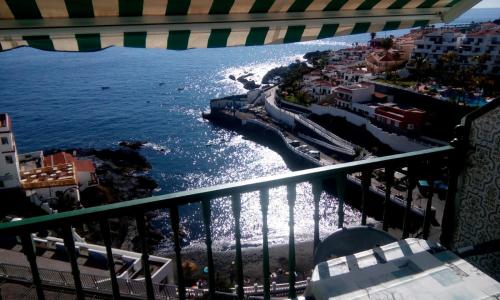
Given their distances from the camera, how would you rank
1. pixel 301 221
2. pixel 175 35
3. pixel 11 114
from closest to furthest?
pixel 175 35
pixel 301 221
pixel 11 114

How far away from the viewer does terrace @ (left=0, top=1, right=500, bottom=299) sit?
197 centimetres

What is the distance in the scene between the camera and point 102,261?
555 inches

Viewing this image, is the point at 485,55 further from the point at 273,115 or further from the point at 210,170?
the point at 210,170

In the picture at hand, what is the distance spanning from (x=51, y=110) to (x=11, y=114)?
5629mm

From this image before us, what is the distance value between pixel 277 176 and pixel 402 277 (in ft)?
2.72

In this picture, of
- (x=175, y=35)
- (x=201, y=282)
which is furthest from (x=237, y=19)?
(x=201, y=282)

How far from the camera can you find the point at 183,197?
6.57ft

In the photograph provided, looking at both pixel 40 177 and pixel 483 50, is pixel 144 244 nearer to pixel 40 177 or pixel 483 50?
pixel 40 177

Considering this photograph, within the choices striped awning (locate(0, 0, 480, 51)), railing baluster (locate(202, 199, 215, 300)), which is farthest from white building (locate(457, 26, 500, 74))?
railing baluster (locate(202, 199, 215, 300))

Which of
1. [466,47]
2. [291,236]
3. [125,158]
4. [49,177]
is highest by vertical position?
[291,236]

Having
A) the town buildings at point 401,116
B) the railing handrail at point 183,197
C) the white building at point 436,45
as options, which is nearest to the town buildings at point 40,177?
the town buildings at point 401,116

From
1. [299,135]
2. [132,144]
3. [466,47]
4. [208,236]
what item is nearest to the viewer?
[208,236]

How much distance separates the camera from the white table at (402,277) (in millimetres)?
1530

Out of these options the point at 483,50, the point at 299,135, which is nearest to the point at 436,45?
the point at 483,50
